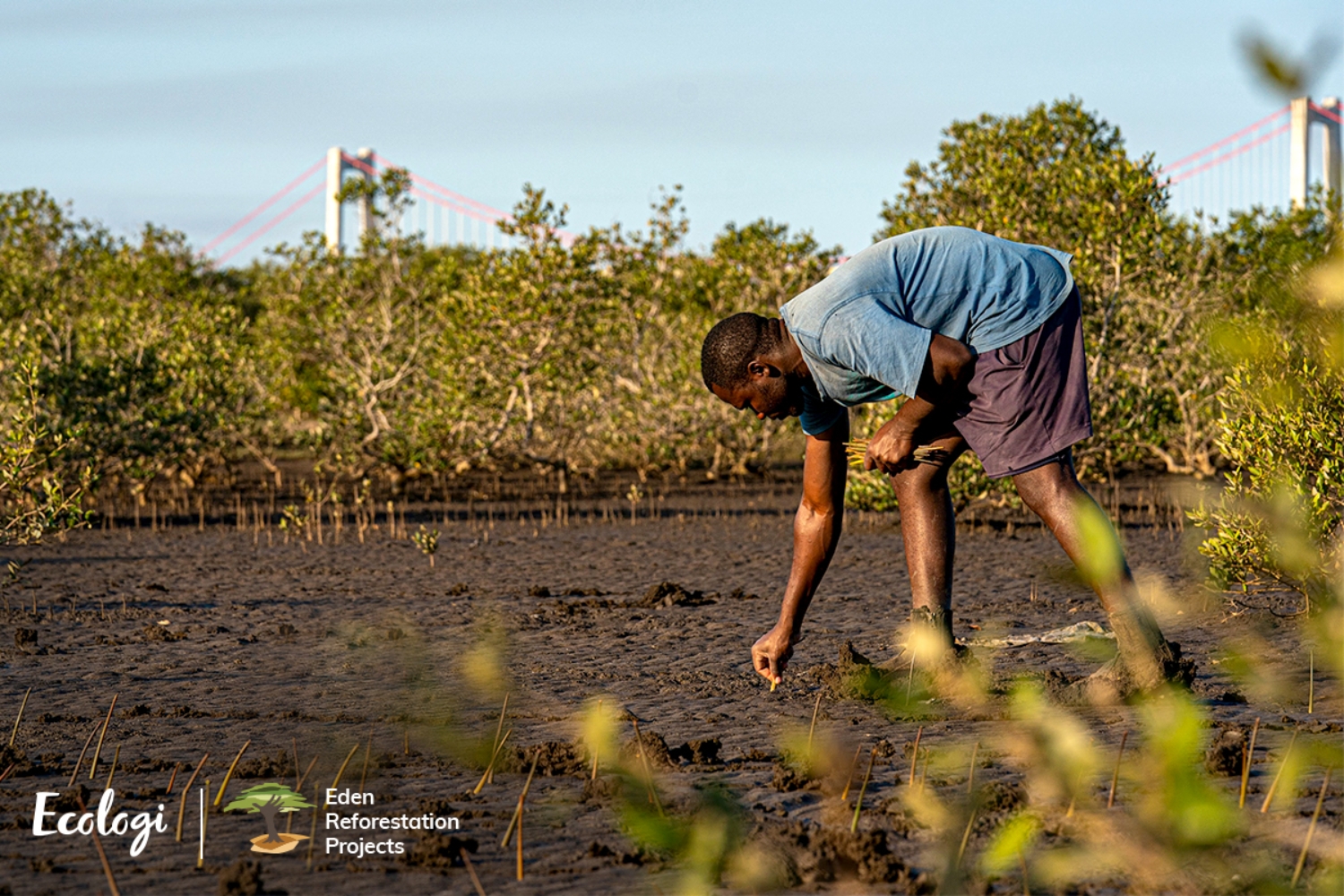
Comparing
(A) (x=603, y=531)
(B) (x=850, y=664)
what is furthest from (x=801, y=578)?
(A) (x=603, y=531)

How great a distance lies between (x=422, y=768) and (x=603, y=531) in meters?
7.22

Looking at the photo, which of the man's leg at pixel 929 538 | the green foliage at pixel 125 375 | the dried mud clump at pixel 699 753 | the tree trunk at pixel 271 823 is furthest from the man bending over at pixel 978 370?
the green foliage at pixel 125 375

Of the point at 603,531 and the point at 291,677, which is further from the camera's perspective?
the point at 603,531

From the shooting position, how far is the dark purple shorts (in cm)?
371

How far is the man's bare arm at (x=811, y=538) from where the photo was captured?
3947 mm

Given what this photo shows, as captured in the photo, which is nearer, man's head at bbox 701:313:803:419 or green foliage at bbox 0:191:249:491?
man's head at bbox 701:313:803:419

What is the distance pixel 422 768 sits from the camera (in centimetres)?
335

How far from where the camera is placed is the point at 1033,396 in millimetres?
3719

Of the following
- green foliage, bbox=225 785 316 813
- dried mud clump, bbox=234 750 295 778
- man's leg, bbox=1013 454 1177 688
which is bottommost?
dried mud clump, bbox=234 750 295 778

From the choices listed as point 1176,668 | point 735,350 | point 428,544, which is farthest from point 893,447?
point 428,544

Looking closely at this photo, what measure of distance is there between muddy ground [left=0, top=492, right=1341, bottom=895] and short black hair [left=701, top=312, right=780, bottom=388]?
2.97ft

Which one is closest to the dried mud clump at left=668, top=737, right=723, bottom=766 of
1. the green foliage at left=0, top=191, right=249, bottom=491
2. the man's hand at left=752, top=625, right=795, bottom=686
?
the man's hand at left=752, top=625, right=795, bottom=686

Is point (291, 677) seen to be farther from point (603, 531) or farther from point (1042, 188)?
point (1042, 188)

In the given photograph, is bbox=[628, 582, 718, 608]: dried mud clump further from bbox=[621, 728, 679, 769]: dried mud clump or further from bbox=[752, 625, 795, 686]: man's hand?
bbox=[621, 728, 679, 769]: dried mud clump
